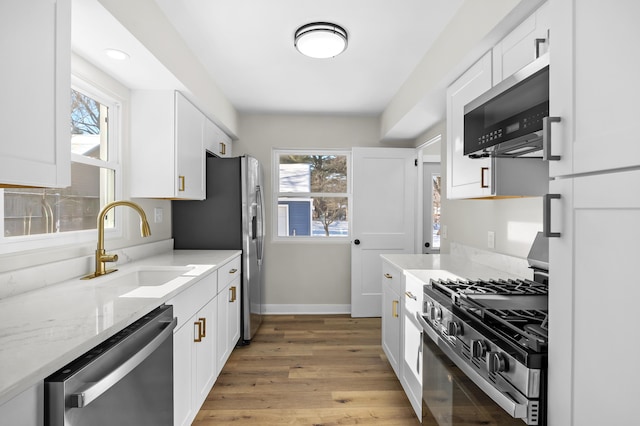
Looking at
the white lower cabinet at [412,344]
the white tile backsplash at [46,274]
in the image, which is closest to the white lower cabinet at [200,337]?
the white tile backsplash at [46,274]

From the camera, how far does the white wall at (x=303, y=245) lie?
13.6ft

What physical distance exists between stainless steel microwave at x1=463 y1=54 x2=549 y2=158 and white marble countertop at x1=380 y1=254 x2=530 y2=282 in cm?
81

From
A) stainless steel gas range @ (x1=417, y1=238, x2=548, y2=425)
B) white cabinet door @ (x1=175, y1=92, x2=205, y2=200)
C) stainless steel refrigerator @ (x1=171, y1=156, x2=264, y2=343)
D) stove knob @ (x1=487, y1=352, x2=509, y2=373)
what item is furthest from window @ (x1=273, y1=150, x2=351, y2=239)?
stove knob @ (x1=487, y1=352, x2=509, y2=373)

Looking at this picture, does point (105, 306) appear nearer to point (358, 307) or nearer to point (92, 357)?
point (92, 357)

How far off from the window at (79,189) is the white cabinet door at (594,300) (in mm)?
2090

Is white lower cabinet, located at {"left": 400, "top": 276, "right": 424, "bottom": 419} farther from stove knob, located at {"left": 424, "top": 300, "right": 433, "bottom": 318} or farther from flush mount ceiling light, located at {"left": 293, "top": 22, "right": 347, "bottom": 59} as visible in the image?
flush mount ceiling light, located at {"left": 293, "top": 22, "right": 347, "bottom": 59}

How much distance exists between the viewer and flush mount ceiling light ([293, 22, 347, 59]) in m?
2.11

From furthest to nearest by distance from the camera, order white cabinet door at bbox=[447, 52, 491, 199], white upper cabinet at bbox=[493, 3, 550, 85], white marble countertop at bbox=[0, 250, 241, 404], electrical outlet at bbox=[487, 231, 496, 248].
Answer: electrical outlet at bbox=[487, 231, 496, 248] < white cabinet door at bbox=[447, 52, 491, 199] < white upper cabinet at bbox=[493, 3, 550, 85] < white marble countertop at bbox=[0, 250, 241, 404]

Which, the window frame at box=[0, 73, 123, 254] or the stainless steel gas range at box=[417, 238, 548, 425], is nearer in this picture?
the stainless steel gas range at box=[417, 238, 548, 425]

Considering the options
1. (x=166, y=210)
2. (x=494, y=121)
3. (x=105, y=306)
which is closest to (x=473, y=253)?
(x=494, y=121)

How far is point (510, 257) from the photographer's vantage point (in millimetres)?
2137

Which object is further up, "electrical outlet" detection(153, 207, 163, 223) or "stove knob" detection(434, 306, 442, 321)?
"electrical outlet" detection(153, 207, 163, 223)

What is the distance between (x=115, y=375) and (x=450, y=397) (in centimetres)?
116

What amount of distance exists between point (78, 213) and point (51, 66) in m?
1.14
